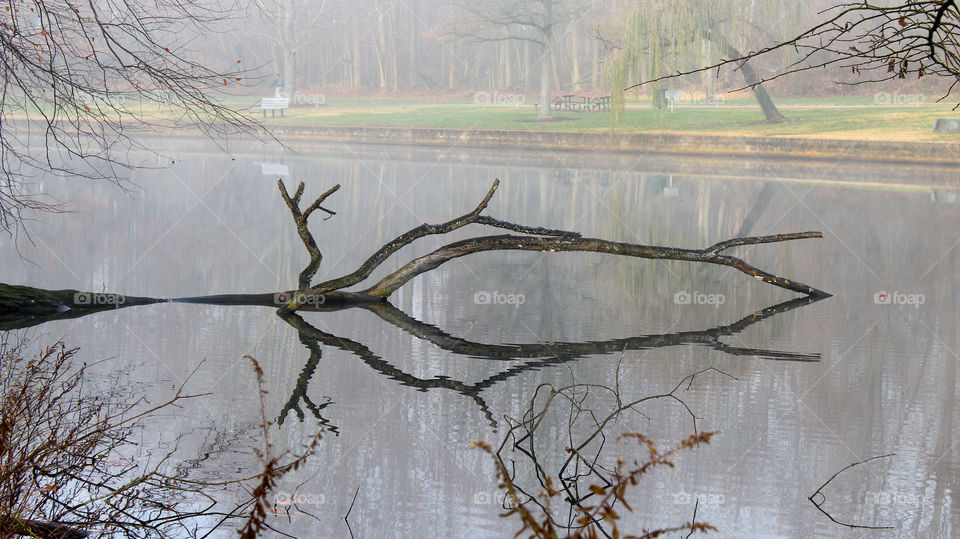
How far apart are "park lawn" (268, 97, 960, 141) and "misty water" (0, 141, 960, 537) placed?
46.7 feet

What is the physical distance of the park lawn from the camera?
32.6m

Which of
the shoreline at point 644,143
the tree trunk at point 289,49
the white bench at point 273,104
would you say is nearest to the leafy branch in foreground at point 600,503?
the shoreline at point 644,143

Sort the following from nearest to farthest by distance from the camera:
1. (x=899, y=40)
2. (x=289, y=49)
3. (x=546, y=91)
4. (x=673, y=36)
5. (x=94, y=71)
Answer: (x=899, y=40) < (x=94, y=71) < (x=673, y=36) < (x=546, y=91) < (x=289, y=49)

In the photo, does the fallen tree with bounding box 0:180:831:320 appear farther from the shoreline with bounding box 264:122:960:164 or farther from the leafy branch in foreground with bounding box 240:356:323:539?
the shoreline with bounding box 264:122:960:164

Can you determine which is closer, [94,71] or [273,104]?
[94,71]

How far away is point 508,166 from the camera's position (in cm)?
2911

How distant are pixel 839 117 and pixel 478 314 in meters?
28.3

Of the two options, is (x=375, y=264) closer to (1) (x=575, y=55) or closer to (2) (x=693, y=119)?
(2) (x=693, y=119)

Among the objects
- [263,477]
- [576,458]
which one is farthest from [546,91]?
[263,477]

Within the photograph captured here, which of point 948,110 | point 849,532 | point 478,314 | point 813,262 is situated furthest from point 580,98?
point 849,532

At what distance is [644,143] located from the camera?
113 feet

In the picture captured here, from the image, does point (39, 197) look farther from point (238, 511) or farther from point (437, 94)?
point (437, 94)

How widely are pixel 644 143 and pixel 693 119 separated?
3933 millimetres

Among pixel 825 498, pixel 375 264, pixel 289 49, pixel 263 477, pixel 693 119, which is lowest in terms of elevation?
pixel 825 498
